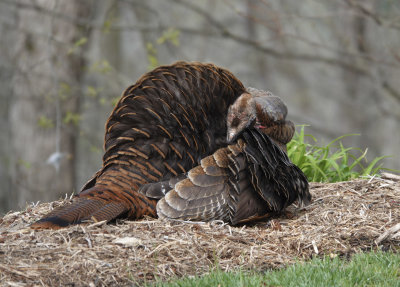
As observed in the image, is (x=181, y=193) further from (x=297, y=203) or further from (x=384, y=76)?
(x=384, y=76)

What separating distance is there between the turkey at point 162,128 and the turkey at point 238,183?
106 mm

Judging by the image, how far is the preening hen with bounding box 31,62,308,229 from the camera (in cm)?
418

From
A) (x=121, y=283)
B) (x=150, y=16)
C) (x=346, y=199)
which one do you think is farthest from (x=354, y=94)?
(x=121, y=283)

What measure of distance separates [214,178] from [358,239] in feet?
3.96

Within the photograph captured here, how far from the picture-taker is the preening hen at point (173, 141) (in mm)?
4184

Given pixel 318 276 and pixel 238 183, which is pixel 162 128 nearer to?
pixel 238 183

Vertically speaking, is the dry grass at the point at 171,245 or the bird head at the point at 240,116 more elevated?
the bird head at the point at 240,116

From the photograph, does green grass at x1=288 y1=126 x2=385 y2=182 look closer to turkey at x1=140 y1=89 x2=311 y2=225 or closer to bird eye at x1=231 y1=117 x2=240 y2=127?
turkey at x1=140 y1=89 x2=311 y2=225

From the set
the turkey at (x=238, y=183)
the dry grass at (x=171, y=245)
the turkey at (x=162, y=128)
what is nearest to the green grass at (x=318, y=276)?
the dry grass at (x=171, y=245)

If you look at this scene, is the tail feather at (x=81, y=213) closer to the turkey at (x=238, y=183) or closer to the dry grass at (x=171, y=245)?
the dry grass at (x=171, y=245)

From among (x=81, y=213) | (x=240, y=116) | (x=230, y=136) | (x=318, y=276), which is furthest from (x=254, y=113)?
(x=318, y=276)

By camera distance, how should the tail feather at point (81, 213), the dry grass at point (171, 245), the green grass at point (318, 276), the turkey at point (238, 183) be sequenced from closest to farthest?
the green grass at point (318, 276)
the dry grass at point (171, 245)
the tail feather at point (81, 213)
the turkey at point (238, 183)

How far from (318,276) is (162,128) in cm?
187

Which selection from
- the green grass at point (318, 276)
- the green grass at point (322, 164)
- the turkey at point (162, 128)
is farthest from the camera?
the green grass at point (322, 164)
